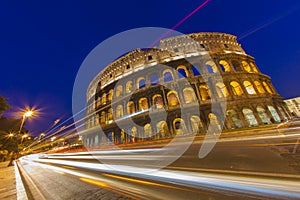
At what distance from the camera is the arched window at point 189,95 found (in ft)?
61.4

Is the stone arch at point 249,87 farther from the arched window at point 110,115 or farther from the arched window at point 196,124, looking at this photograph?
the arched window at point 110,115

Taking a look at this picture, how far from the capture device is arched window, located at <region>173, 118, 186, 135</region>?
57.0 feet

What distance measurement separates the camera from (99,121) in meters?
25.5

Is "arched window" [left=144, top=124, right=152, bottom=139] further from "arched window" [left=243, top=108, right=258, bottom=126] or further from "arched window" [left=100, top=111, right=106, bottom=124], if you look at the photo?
"arched window" [left=243, top=108, right=258, bottom=126]

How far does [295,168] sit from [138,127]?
17126mm

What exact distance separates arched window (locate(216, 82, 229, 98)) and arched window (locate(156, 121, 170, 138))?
358 inches

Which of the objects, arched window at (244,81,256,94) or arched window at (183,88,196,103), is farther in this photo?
arched window at (244,81,256,94)

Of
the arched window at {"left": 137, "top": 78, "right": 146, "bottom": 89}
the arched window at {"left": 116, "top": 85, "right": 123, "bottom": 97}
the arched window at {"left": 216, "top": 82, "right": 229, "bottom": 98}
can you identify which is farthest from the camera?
the arched window at {"left": 116, "top": 85, "right": 123, "bottom": 97}

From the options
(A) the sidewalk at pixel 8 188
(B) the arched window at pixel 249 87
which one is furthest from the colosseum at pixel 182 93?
(A) the sidewalk at pixel 8 188

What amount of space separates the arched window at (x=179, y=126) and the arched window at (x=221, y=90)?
7.12 m

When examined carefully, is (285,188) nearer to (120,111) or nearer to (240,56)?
(120,111)

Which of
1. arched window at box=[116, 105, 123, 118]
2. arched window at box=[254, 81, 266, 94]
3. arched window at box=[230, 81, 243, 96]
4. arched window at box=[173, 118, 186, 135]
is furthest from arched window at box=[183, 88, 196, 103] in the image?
arched window at box=[116, 105, 123, 118]

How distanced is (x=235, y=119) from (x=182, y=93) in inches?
296

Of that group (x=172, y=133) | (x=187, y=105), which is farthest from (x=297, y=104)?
(x=172, y=133)
